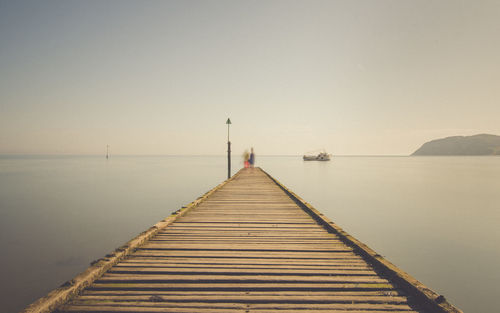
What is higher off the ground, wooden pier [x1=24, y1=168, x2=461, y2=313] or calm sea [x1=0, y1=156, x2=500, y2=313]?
wooden pier [x1=24, y1=168, x2=461, y2=313]

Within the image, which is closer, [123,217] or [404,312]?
[404,312]

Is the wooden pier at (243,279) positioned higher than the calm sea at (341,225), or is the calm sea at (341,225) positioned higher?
the wooden pier at (243,279)

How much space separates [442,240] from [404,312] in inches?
370

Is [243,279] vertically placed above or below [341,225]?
above

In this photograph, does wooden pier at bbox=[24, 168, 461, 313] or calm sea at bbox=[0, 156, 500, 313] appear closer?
wooden pier at bbox=[24, 168, 461, 313]

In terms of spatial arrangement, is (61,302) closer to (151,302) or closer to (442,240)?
(151,302)

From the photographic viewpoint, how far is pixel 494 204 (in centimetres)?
1641

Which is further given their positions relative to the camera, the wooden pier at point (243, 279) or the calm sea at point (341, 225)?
the calm sea at point (341, 225)

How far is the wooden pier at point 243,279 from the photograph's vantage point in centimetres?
238

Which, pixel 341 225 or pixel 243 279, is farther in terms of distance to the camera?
pixel 341 225

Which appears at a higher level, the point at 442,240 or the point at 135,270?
the point at 135,270

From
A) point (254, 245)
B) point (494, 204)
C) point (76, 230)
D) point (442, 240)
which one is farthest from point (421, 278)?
A: point (494, 204)

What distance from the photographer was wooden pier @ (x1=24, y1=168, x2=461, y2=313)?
238 cm

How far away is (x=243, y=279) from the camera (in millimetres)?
2846
